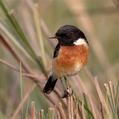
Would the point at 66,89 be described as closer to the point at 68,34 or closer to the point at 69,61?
the point at 69,61

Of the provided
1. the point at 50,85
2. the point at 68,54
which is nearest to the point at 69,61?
the point at 68,54

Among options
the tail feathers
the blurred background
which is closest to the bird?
the tail feathers

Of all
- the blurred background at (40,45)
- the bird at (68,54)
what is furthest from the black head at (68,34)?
the blurred background at (40,45)

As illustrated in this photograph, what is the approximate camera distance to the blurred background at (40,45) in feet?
10.5

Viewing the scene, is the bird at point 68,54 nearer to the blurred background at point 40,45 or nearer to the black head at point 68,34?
the black head at point 68,34

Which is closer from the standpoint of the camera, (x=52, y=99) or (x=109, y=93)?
(x=109, y=93)

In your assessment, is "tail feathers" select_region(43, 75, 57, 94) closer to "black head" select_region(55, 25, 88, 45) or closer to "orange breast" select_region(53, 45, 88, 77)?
"orange breast" select_region(53, 45, 88, 77)

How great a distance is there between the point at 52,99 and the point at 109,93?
2.54 feet

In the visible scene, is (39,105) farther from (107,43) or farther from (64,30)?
(107,43)

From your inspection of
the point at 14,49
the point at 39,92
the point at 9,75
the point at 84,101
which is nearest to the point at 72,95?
the point at 84,101

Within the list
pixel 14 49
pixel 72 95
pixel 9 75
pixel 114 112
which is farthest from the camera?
pixel 9 75

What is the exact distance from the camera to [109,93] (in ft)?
8.57

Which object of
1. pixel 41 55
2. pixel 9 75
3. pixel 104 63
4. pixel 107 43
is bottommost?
pixel 107 43

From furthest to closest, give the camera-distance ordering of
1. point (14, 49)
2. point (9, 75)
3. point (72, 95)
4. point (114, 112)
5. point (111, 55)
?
point (111, 55), point (9, 75), point (14, 49), point (72, 95), point (114, 112)
